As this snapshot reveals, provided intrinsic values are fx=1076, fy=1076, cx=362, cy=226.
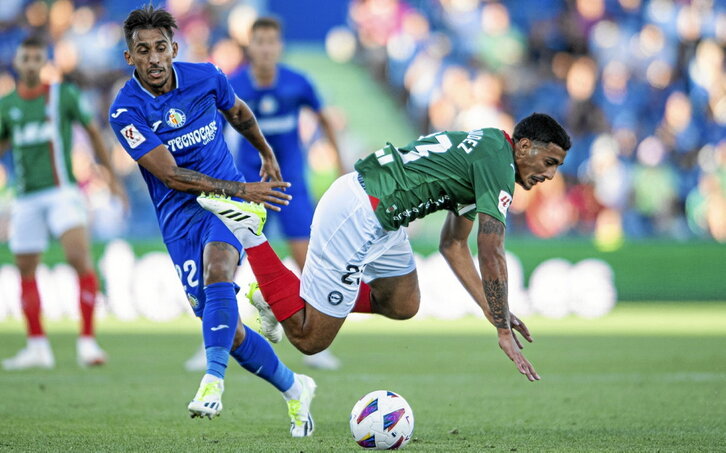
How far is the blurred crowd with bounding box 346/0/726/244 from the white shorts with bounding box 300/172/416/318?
10142 mm

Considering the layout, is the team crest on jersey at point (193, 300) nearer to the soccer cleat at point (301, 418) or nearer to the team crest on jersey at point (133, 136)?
the soccer cleat at point (301, 418)

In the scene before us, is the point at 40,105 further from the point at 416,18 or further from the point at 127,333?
the point at 416,18

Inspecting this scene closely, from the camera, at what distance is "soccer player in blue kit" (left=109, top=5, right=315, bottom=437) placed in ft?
19.3

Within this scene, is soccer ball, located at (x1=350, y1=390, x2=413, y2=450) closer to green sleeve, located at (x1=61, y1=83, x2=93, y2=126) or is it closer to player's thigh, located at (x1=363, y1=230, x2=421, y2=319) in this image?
player's thigh, located at (x1=363, y1=230, x2=421, y2=319)

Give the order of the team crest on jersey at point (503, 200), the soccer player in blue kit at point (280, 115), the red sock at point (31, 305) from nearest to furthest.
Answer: the team crest on jersey at point (503, 200), the soccer player in blue kit at point (280, 115), the red sock at point (31, 305)

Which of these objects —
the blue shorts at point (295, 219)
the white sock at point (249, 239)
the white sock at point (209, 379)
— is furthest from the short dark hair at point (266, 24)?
the white sock at point (209, 379)

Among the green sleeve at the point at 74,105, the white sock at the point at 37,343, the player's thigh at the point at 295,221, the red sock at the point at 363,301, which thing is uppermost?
the green sleeve at the point at 74,105

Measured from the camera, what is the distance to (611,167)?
17562 millimetres

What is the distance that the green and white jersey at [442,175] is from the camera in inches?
220

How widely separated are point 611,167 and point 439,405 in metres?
11.2

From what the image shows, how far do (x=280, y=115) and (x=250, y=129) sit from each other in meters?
2.96

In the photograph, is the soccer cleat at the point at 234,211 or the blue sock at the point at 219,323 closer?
the blue sock at the point at 219,323

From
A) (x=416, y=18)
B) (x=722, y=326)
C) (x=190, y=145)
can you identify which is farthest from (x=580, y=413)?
(x=416, y=18)

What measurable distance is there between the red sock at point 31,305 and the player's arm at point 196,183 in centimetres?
422
